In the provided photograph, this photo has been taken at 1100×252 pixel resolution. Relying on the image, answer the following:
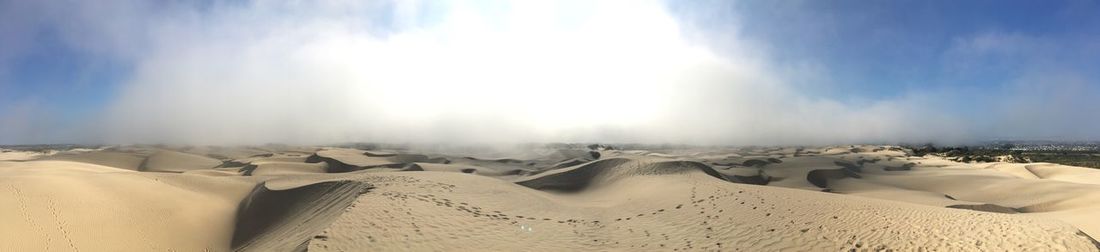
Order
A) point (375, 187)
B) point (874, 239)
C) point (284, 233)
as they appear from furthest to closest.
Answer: point (375, 187) → point (284, 233) → point (874, 239)

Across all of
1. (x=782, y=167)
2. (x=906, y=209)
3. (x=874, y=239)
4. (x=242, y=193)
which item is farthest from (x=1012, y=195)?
(x=242, y=193)

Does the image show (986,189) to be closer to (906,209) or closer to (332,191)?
(906,209)

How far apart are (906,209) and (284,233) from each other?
2084 centimetres

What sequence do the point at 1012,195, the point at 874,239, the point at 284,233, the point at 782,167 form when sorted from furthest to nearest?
the point at 782,167 → the point at 1012,195 → the point at 284,233 → the point at 874,239

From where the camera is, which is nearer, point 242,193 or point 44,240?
point 44,240

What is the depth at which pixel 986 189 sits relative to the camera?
34156 mm

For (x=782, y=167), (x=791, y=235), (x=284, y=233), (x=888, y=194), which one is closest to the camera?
(x=791, y=235)

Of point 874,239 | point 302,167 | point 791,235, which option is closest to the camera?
point 874,239

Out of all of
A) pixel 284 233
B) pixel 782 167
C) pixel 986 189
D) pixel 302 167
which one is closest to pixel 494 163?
pixel 302 167

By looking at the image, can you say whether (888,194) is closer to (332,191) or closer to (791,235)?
(791,235)

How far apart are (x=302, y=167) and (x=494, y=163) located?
64.0 feet

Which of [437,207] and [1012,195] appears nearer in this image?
[437,207]

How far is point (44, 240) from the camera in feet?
47.3

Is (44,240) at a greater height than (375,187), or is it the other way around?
(375,187)
